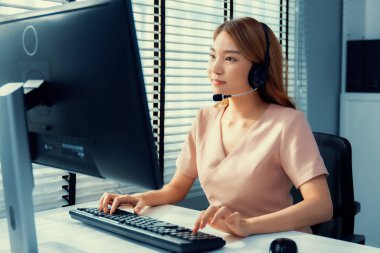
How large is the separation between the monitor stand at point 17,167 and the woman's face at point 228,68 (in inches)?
26.7

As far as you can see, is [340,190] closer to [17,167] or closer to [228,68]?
[228,68]

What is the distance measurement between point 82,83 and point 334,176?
1.10 metres

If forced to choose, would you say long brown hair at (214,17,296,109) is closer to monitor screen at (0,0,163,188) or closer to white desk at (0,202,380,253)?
white desk at (0,202,380,253)

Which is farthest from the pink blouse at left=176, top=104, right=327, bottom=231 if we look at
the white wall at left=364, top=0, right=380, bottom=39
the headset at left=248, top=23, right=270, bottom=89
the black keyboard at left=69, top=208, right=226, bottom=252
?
the white wall at left=364, top=0, right=380, bottom=39

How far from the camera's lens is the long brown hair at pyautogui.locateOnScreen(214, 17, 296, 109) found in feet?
4.95

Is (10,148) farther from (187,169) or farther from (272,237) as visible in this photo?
(187,169)

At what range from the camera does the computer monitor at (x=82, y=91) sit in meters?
0.78

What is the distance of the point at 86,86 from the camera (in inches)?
34.0

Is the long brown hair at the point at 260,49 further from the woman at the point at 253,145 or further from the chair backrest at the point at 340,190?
the chair backrest at the point at 340,190

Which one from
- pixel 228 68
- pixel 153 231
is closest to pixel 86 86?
pixel 153 231

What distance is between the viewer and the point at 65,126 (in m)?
0.93

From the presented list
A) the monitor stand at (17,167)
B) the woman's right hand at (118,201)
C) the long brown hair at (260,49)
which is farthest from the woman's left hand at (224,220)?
the long brown hair at (260,49)

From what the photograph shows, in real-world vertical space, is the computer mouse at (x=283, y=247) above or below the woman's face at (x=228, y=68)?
below

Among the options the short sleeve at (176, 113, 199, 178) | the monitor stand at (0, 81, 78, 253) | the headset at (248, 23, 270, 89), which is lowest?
the short sleeve at (176, 113, 199, 178)
